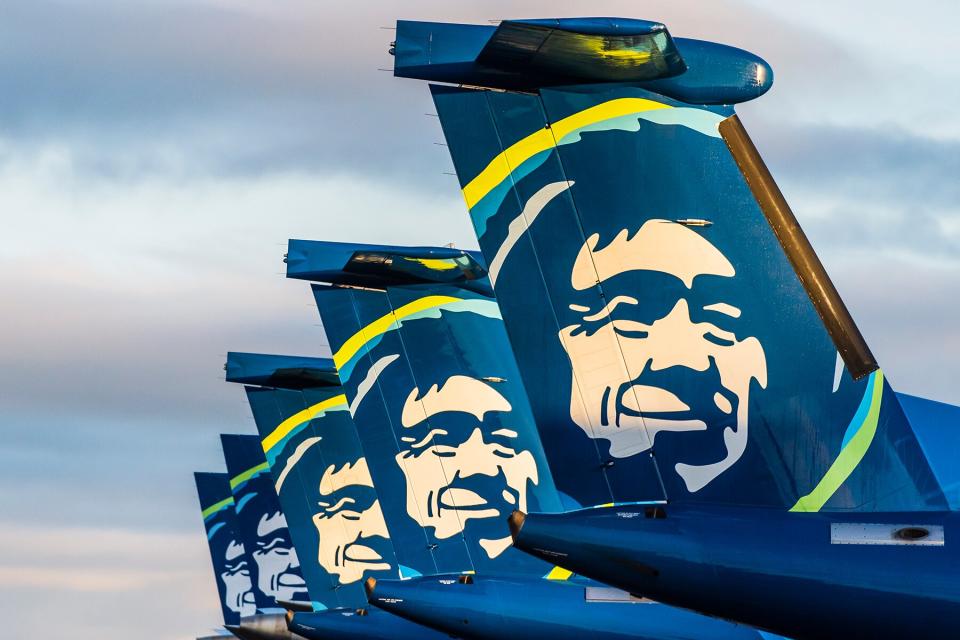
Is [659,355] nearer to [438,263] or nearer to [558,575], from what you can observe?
[558,575]

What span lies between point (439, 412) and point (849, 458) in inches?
375

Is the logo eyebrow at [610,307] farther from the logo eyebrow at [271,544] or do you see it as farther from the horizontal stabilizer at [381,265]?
the logo eyebrow at [271,544]

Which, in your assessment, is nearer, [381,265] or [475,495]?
[475,495]

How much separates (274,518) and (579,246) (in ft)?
82.8

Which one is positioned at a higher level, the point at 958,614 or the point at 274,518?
the point at 274,518

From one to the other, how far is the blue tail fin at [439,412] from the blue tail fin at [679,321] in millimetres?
7219

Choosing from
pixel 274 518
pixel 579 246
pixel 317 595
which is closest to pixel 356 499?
pixel 317 595

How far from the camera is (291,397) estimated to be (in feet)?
85.2

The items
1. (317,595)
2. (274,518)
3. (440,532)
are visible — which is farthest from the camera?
(274,518)

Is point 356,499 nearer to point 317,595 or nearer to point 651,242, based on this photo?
point 317,595

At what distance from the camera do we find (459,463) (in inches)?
734

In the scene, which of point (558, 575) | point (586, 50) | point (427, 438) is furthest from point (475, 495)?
point (586, 50)

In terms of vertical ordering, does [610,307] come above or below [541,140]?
below

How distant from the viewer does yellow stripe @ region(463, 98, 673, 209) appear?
1045cm
